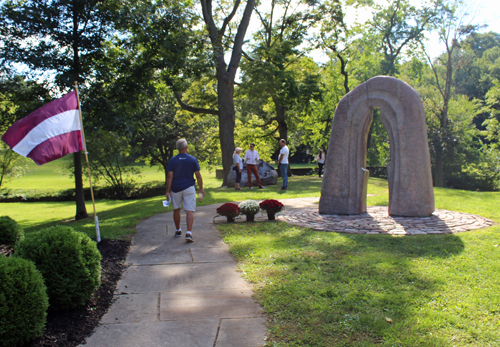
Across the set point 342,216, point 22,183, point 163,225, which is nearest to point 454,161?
point 342,216

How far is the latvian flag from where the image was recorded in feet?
19.0

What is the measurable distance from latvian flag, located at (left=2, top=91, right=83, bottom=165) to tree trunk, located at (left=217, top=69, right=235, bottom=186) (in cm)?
1318

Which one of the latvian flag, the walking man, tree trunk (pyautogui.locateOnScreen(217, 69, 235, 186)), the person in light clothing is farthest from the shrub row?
tree trunk (pyautogui.locateOnScreen(217, 69, 235, 186))

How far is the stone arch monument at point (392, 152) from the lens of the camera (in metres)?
8.98

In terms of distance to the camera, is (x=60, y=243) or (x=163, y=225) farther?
(x=163, y=225)

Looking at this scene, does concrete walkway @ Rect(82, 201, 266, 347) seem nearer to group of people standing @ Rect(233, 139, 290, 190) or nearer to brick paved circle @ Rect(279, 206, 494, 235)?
brick paved circle @ Rect(279, 206, 494, 235)

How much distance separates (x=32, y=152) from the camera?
19.1 ft

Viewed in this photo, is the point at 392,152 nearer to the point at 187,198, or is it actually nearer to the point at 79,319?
the point at 187,198

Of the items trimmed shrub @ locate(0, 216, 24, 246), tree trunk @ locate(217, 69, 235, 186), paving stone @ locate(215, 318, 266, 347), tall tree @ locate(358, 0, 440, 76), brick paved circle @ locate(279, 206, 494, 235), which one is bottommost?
paving stone @ locate(215, 318, 266, 347)

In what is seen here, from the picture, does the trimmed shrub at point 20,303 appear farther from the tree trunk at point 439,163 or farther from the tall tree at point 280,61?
the tree trunk at point 439,163

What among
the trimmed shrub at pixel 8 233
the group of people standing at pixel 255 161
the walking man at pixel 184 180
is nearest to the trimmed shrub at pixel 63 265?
the trimmed shrub at pixel 8 233

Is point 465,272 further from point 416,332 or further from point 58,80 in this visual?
point 58,80

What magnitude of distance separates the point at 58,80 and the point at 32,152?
265 inches

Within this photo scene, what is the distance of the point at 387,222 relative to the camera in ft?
28.3
